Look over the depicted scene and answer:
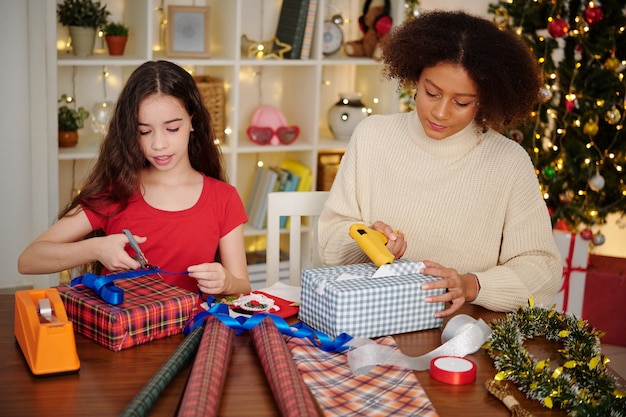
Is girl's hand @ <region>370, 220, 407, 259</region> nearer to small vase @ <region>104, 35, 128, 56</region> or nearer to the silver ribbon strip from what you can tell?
the silver ribbon strip

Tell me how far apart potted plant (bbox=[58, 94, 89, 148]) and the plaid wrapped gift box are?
1.99m

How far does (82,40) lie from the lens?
355cm

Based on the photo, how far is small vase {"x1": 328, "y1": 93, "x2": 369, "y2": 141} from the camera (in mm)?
4102

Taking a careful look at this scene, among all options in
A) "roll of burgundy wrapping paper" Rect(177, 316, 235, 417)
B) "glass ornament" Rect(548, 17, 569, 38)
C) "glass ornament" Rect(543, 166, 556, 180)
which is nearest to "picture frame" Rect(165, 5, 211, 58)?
"glass ornament" Rect(548, 17, 569, 38)

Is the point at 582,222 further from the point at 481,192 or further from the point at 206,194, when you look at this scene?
the point at 206,194

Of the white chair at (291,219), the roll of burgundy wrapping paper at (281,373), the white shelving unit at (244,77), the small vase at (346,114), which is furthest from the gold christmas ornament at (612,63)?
the roll of burgundy wrapping paper at (281,373)

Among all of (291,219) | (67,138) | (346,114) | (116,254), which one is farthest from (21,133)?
(116,254)

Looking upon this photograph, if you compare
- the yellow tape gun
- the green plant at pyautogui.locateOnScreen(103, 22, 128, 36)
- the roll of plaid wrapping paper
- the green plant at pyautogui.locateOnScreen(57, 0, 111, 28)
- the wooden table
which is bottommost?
the wooden table

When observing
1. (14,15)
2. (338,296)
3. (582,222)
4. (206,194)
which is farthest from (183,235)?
(582,222)

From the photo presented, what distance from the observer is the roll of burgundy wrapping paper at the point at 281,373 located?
A: 51.9 inches

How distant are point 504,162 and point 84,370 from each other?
121cm

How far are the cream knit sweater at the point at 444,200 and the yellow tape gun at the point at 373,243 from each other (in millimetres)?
268

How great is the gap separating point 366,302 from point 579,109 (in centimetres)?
253

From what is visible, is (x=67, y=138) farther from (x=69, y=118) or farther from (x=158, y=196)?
(x=158, y=196)
